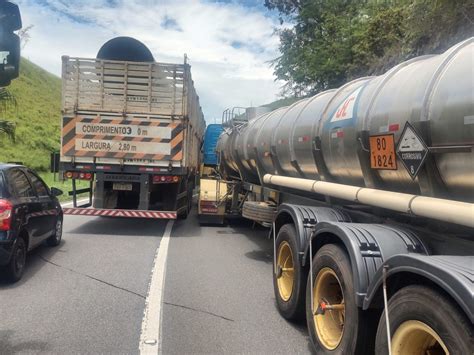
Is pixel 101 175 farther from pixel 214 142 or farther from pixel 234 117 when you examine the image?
pixel 214 142

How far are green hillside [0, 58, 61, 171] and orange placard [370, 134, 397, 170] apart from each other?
977 inches

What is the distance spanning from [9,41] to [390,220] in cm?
371

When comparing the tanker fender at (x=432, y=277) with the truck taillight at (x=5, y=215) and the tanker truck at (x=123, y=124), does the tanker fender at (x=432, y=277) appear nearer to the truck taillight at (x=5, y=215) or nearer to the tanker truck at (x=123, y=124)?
the truck taillight at (x=5, y=215)

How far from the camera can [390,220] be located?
4.00 metres

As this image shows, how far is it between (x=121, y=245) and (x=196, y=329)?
494 cm

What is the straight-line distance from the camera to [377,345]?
299 cm

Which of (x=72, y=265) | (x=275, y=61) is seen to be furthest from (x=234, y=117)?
(x=275, y=61)

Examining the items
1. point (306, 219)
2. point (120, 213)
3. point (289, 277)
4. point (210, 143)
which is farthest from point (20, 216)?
point (210, 143)

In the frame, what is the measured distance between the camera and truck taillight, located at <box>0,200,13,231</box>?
20.0 feet

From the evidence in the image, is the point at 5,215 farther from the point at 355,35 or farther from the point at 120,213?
the point at 355,35

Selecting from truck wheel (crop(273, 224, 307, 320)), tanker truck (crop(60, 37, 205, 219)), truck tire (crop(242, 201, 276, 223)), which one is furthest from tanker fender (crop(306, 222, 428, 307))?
tanker truck (crop(60, 37, 205, 219))

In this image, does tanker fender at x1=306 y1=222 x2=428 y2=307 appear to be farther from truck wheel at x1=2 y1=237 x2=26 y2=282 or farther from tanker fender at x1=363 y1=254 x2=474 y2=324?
truck wheel at x1=2 y1=237 x2=26 y2=282

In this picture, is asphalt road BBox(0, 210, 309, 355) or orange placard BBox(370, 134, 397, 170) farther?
asphalt road BBox(0, 210, 309, 355)

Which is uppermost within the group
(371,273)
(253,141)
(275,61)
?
(275,61)
